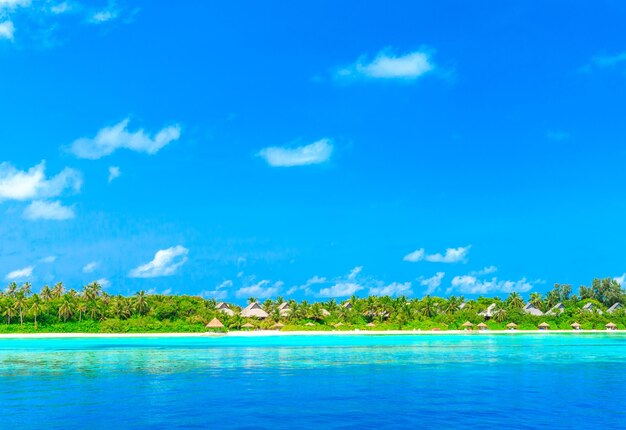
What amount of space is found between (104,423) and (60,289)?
84.5 metres

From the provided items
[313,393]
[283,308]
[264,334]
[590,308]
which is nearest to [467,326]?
[590,308]

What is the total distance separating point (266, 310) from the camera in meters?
111

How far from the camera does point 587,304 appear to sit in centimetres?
11912

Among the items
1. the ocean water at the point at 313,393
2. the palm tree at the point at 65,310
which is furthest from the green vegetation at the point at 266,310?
the ocean water at the point at 313,393

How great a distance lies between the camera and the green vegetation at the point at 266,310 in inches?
3460

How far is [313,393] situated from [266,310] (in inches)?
3368

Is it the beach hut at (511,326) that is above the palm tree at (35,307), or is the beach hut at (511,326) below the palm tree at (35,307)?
below

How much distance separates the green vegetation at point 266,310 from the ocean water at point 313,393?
46.3 meters

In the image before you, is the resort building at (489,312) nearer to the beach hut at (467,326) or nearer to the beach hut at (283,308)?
the beach hut at (467,326)

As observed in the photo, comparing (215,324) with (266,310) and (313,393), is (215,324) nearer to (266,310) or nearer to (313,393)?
(266,310)

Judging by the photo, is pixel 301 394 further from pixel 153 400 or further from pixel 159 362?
pixel 159 362

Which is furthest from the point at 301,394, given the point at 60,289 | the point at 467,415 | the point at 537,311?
the point at 537,311

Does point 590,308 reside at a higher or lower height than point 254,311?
lower

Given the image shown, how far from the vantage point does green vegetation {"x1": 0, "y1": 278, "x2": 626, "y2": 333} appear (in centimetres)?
8788
